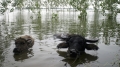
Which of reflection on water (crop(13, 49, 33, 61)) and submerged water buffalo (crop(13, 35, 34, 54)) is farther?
submerged water buffalo (crop(13, 35, 34, 54))

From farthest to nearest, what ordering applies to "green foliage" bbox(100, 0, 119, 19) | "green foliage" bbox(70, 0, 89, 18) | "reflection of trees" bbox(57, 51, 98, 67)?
"green foliage" bbox(70, 0, 89, 18) → "green foliage" bbox(100, 0, 119, 19) → "reflection of trees" bbox(57, 51, 98, 67)

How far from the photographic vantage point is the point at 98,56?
7.42 m

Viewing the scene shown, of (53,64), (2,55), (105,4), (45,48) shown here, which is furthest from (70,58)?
(105,4)

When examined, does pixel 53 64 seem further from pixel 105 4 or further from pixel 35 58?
pixel 105 4

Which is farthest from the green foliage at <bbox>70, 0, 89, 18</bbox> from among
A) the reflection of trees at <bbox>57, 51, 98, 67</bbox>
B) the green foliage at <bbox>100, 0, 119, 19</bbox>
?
the reflection of trees at <bbox>57, 51, 98, 67</bbox>

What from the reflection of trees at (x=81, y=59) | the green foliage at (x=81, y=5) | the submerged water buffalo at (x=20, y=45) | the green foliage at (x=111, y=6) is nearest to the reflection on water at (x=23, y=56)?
the submerged water buffalo at (x=20, y=45)

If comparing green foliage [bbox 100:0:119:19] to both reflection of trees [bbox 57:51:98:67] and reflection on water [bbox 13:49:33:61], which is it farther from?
reflection on water [bbox 13:49:33:61]

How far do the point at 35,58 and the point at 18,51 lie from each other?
108 centimetres

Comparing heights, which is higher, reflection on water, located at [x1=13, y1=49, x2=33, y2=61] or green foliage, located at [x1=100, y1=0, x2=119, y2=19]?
green foliage, located at [x1=100, y1=0, x2=119, y2=19]

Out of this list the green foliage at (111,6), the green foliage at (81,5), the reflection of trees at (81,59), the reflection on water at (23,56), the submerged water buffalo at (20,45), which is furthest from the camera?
the green foliage at (81,5)

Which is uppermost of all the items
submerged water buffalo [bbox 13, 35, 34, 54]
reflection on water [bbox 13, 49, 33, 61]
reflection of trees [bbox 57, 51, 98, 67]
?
submerged water buffalo [bbox 13, 35, 34, 54]

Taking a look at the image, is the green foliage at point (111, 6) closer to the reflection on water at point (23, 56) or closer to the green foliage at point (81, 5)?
the green foliage at point (81, 5)

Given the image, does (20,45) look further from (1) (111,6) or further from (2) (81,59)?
(1) (111,6)

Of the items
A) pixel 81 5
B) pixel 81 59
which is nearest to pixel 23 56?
pixel 81 59
